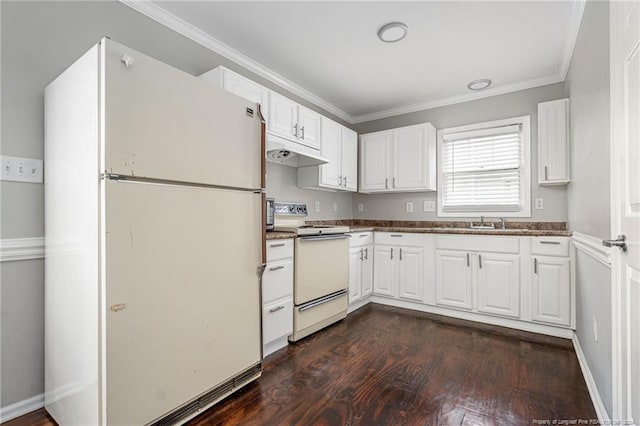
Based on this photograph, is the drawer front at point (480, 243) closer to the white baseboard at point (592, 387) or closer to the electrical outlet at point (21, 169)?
the white baseboard at point (592, 387)

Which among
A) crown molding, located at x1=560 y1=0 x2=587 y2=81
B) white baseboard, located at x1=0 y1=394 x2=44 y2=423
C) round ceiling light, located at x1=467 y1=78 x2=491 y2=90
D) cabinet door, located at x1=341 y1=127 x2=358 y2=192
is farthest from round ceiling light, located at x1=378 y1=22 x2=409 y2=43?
white baseboard, located at x1=0 y1=394 x2=44 y2=423

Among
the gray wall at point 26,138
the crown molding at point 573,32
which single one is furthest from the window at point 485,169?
the gray wall at point 26,138

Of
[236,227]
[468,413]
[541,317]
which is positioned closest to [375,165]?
[541,317]

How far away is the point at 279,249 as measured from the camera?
2309 mm

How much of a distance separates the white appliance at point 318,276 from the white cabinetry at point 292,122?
728 mm

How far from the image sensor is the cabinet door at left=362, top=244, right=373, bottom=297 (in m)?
3.38

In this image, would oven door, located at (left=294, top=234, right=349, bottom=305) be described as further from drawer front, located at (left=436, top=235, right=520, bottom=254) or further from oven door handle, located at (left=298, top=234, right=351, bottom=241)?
drawer front, located at (left=436, top=235, right=520, bottom=254)

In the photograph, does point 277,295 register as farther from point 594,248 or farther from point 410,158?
point 410,158

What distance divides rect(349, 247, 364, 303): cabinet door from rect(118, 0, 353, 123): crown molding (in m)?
1.83

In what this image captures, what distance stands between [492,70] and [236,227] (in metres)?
2.84

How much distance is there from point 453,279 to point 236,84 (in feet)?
8.66

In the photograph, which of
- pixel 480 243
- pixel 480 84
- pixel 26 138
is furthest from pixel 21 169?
pixel 480 84

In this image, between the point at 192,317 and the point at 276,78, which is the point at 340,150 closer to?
the point at 276,78

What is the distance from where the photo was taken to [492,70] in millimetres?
2967
